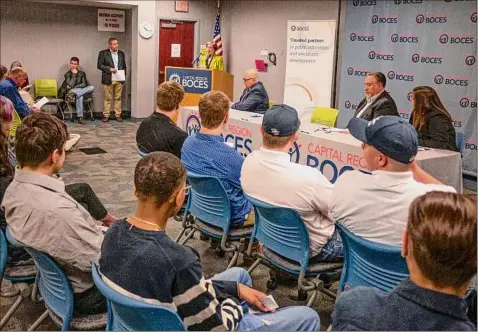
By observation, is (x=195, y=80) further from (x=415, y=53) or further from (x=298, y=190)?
(x=298, y=190)

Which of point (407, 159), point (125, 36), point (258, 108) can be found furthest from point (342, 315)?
point (125, 36)

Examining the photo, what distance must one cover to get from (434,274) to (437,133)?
142 inches

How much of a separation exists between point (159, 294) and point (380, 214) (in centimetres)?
103

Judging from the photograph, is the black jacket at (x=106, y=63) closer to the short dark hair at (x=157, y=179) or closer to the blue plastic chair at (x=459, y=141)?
the blue plastic chair at (x=459, y=141)

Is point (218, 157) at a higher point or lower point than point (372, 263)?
higher

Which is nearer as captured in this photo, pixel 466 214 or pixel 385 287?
pixel 466 214

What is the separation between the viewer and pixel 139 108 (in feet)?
36.1

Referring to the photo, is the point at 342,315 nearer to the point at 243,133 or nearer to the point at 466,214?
the point at 466,214

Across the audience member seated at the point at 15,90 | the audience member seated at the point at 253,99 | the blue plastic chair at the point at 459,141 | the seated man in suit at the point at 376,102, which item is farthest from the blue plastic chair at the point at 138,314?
the audience member seated at the point at 253,99

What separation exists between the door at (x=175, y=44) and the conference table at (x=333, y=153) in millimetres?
6138

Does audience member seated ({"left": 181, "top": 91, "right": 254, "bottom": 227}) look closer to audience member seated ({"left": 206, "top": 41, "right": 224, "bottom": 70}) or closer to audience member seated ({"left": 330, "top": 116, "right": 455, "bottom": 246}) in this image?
audience member seated ({"left": 330, "top": 116, "right": 455, "bottom": 246})

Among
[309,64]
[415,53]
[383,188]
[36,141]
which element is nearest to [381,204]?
[383,188]

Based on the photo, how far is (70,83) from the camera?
33.8 ft

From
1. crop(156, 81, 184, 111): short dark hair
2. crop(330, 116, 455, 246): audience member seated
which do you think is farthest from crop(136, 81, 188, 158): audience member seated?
crop(330, 116, 455, 246): audience member seated
